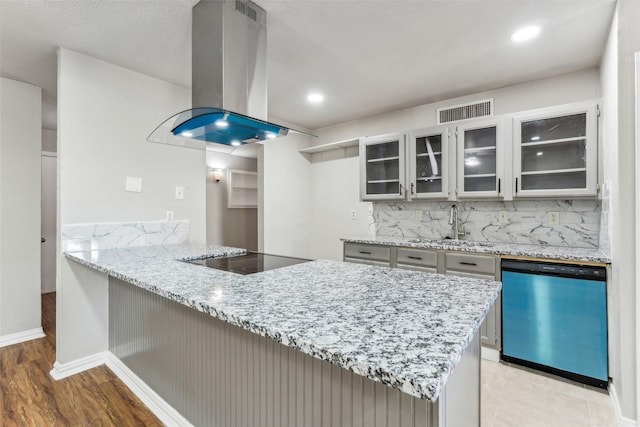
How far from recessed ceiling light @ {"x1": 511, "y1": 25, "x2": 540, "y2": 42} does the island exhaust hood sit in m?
1.68

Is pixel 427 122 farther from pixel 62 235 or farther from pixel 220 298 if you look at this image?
pixel 62 235

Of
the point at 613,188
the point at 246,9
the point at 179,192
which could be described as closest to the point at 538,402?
the point at 613,188

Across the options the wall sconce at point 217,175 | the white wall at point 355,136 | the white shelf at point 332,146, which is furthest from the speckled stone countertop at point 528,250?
the wall sconce at point 217,175

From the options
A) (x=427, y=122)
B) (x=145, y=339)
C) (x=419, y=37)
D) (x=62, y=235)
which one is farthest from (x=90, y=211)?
(x=427, y=122)

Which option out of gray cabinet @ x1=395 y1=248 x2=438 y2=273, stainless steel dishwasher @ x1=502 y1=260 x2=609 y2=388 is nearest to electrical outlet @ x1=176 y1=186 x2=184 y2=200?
gray cabinet @ x1=395 y1=248 x2=438 y2=273

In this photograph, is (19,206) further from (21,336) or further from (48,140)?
(48,140)

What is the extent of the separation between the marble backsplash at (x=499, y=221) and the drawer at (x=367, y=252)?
2.07 ft

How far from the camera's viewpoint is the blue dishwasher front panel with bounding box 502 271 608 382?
2100 mm

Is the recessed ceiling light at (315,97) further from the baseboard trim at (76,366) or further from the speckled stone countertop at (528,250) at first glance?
the baseboard trim at (76,366)

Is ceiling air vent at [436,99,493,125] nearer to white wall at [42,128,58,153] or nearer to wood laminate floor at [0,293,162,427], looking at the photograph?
wood laminate floor at [0,293,162,427]

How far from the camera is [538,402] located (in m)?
1.99

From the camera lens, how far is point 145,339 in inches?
79.9

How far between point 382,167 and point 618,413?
2.64 m

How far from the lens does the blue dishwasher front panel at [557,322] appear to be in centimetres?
210
